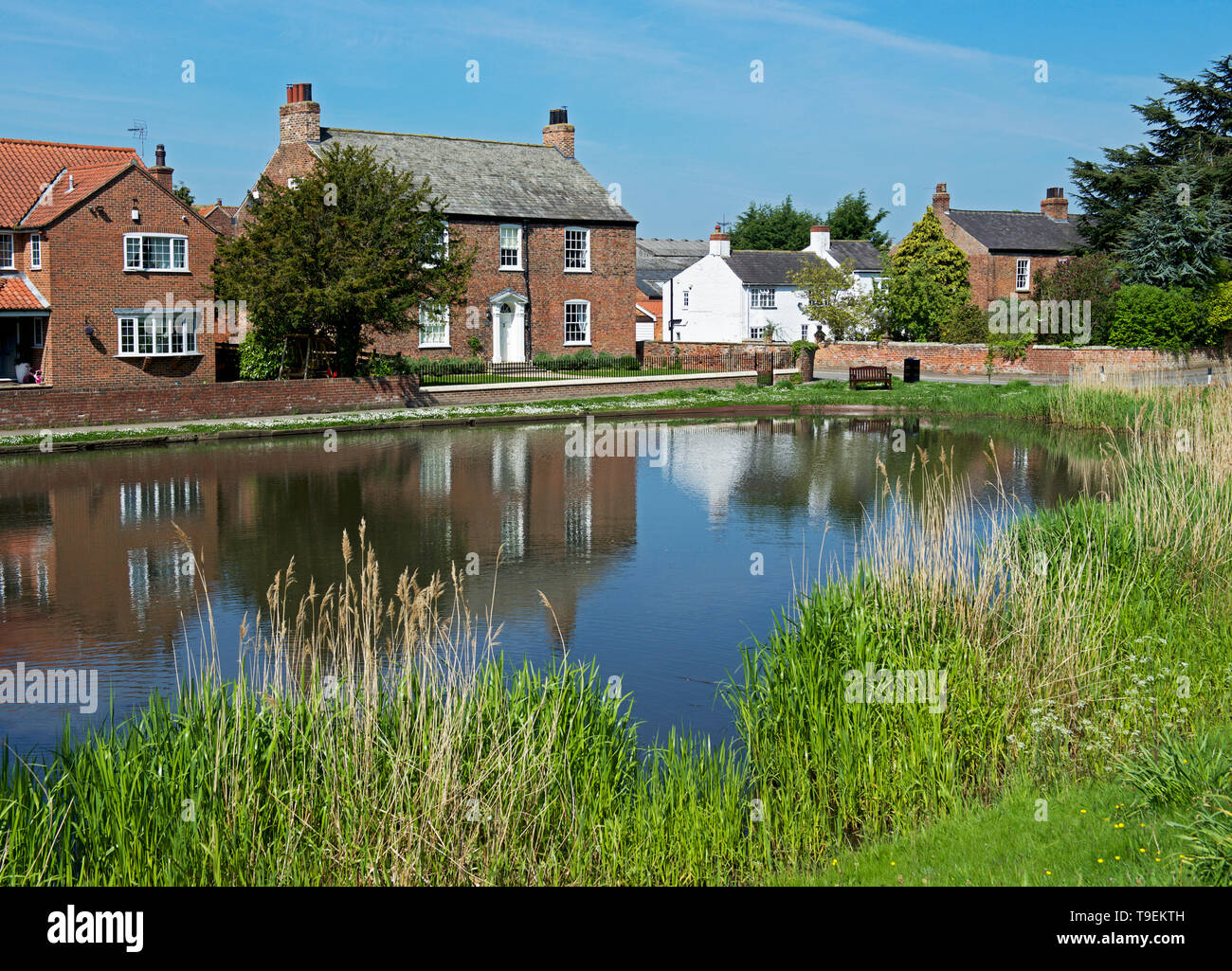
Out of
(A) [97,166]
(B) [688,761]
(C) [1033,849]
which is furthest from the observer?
(A) [97,166]

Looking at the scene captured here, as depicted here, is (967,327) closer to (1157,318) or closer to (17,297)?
(1157,318)

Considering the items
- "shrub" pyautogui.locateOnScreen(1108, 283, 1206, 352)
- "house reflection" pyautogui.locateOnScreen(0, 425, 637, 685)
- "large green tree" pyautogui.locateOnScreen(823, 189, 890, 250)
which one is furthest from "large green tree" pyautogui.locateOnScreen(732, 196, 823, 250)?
"house reflection" pyautogui.locateOnScreen(0, 425, 637, 685)

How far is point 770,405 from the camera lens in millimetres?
37594

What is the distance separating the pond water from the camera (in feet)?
37.5

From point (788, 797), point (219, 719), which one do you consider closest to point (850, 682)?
point (788, 797)

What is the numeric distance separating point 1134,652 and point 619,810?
15.5 feet

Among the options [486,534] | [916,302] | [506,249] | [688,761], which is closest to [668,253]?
[916,302]

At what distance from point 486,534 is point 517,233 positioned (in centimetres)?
3101

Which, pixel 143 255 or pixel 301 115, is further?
pixel 301 115

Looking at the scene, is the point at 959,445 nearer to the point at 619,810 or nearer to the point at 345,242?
the point at 345,242

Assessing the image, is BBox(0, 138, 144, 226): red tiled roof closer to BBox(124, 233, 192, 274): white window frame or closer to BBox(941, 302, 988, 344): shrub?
BBox(124, 233, 192, 274): white window frame

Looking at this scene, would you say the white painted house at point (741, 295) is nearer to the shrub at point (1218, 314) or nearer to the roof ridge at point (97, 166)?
the shrub at point (1218, 314)

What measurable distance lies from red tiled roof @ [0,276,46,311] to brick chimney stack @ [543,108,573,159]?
2392 centimetres
